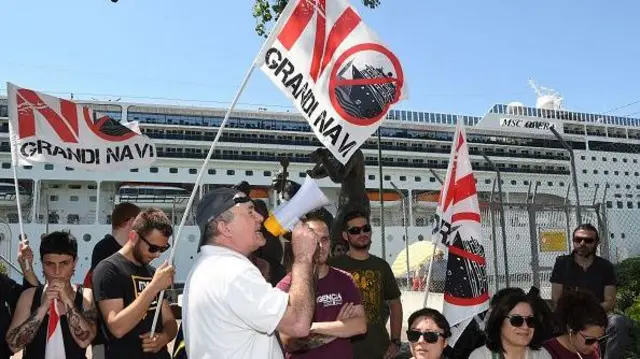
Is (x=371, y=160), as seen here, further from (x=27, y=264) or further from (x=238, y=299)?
(x=238, y=299)

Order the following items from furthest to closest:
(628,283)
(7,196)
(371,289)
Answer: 1. (7,196)
2. (628,283)
3. (371,289)

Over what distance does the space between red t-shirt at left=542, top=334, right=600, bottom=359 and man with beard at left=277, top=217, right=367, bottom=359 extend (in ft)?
3.51

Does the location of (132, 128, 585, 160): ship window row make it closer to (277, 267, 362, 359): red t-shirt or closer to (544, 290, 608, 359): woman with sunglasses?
(544, 290, 608, 359): woman with sunglasses

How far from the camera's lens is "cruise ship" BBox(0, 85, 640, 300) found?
117 feet

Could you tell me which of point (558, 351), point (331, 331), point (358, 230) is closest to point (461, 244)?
point (358, 230)

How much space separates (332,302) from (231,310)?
987mm

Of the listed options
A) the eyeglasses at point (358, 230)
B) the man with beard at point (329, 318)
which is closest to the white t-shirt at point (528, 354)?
the man with beard at point (329, 318)

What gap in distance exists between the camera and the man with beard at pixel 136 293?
267 cm

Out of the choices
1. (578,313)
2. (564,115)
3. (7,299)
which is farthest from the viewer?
(564,115)

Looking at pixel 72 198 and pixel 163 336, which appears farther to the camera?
pixel 72 198

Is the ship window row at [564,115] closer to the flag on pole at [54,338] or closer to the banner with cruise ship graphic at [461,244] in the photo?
the banner with cruise ship graphic at [461,244]

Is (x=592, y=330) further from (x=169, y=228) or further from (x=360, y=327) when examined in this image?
(x=169, y=228)

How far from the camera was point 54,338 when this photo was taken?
114 inches

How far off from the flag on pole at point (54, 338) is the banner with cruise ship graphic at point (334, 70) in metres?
1.77
